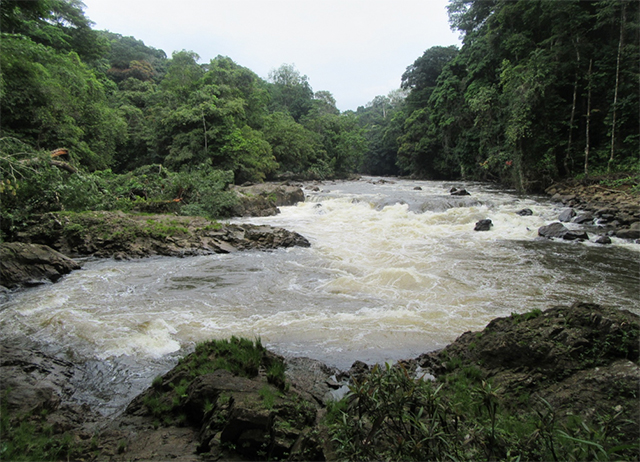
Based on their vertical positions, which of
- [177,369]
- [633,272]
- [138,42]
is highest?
[138,42]

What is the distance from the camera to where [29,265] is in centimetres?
620

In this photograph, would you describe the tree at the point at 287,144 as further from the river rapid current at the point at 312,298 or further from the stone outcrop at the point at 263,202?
the river rapid current at the point at 312,298

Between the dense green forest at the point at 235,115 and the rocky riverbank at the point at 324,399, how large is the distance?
5.25 meters

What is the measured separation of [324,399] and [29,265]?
6432 millimetres

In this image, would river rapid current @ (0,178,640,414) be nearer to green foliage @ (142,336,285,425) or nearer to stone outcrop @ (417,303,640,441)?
green foliage @ (142,336,285,425)

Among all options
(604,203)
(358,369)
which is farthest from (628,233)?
(358,369)

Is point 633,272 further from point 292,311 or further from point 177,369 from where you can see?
point 177,369

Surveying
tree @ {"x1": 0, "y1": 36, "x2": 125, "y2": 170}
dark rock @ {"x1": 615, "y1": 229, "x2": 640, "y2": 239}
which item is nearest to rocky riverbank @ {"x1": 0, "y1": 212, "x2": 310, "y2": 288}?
tree @ {"x1": 0, "y1": 36, "x2": 125, "y2": 170}

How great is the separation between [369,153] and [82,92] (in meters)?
42.7

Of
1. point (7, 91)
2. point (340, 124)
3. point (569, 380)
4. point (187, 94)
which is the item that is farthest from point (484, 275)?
point (340, 124)

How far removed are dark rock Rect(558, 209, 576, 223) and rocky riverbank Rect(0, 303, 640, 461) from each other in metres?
10.5

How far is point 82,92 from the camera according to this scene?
1545 centimetres

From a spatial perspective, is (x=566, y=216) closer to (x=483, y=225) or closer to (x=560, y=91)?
(x=483, y=225)

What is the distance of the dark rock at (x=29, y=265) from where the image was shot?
5.84 meters
